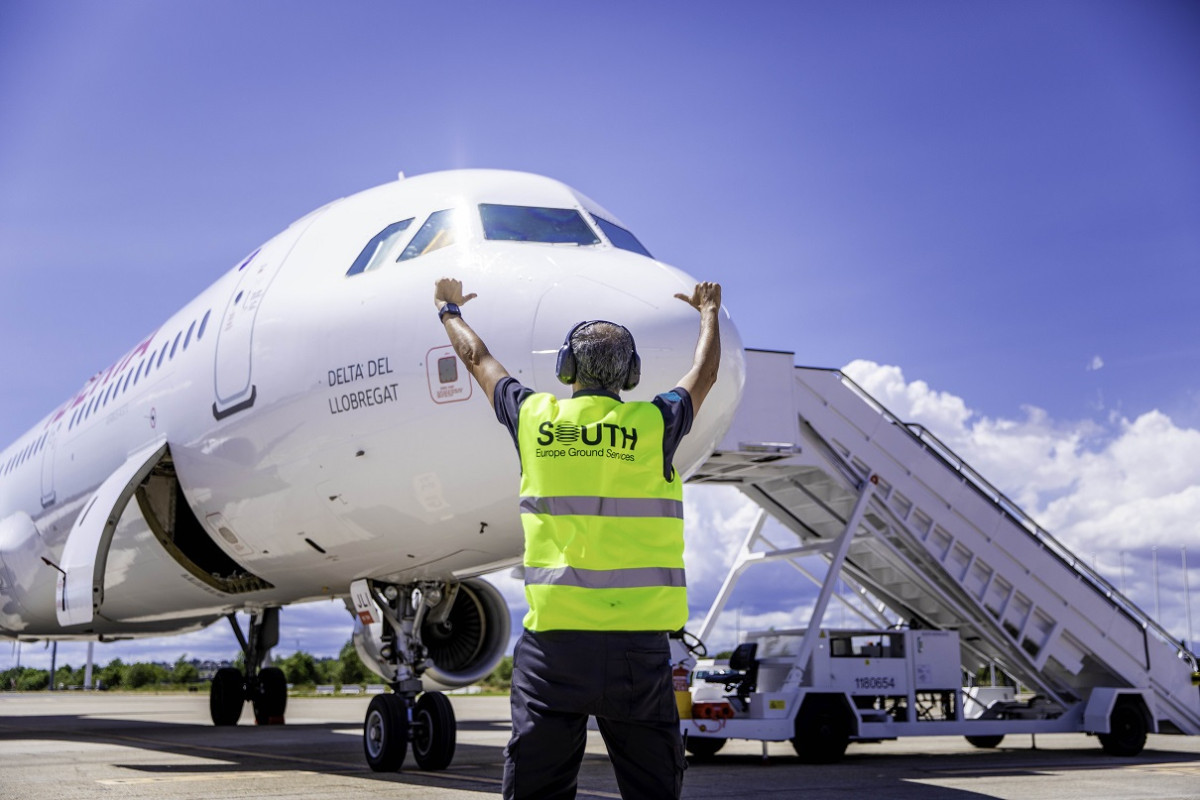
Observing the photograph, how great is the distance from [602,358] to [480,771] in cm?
643

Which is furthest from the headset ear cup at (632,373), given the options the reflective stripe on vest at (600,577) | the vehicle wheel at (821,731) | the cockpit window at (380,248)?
the vehicle wheel at (821,731)

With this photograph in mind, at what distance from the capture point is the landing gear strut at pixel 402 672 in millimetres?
8328

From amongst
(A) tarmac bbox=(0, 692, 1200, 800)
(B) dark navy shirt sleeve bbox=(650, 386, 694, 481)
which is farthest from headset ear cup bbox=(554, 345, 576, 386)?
(A) tarmac bbox=(0, 692, 1200, 800)

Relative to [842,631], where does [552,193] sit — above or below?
above

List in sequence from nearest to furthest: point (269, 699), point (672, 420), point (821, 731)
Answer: point (672, 420)
point (821, 731)
point (269, 699)

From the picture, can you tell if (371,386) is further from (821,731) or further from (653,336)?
(821,731)

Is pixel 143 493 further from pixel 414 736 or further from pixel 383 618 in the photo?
pixel 414 736

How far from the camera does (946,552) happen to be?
1384 centimetres

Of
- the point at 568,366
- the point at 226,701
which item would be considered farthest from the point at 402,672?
the point at 226,701

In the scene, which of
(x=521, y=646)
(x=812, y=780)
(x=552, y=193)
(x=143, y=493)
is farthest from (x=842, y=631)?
(x=521, y=646)

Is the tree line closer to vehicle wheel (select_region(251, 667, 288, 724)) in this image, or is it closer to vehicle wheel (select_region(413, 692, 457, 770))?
vehicle wheel (select_region(251, 667, 288, 724))

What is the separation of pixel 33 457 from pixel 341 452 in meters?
8.16

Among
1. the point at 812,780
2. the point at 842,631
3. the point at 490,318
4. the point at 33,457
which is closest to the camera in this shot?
the point at 490,318

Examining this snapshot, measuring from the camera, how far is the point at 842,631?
1247 centimetres
